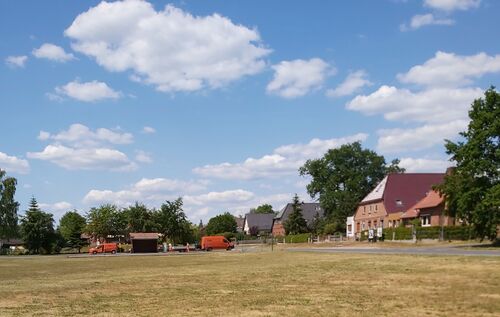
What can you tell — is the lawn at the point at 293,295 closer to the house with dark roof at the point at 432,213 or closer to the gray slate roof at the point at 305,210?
the house with dark roof at the point at 432,213

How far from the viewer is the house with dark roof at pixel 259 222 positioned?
187750mm

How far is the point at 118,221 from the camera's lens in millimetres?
125375

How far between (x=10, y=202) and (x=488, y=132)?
82.7m

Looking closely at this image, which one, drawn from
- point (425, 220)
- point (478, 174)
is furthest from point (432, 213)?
point (478, 174)

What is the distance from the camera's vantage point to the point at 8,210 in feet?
340

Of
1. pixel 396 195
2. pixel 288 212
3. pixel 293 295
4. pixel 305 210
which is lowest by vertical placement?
pixel 293 295

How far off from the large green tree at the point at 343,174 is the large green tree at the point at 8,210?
187ft

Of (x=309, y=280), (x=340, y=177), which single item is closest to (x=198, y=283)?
(x=309, y=280)

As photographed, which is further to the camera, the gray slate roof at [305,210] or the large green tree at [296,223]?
the gray slate roof at [305,210]

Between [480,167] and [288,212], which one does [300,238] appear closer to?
[480,167]

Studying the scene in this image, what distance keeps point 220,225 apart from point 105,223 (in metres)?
50.1

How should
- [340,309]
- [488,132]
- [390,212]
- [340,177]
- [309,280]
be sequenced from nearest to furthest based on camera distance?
[340,309], [309,280], [488,132], [390,212], [340,177]

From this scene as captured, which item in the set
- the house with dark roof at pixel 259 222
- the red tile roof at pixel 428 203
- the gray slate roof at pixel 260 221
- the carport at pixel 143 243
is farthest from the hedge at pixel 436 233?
the gray slate roof at pixel 260 221

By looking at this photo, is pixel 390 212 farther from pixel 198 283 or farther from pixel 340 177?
pixel 198 283
